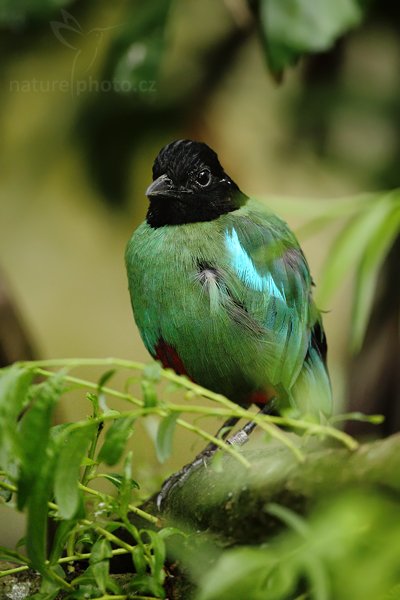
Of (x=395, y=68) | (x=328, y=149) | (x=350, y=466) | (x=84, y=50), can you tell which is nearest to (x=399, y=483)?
(x=350, y=466)

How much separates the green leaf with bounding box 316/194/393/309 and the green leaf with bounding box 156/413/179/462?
0.23 m

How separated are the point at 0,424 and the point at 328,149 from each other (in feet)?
10.6

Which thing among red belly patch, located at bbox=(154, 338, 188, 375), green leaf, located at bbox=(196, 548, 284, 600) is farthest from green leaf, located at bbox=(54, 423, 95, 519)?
red belly patch, located at bbox=(154, 338, 188, 375)

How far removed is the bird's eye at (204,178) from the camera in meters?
2.72

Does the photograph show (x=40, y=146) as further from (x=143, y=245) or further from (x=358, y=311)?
(x=358, y=311)

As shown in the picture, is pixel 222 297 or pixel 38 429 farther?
pixel 222 297

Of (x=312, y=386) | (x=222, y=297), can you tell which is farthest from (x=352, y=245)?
(x=312, y=386)

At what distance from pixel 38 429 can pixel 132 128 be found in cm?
353

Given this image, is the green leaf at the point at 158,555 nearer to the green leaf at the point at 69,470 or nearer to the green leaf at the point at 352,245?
the green leaf at the point at 69,470

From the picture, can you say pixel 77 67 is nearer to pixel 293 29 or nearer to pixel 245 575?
pixel 293 29

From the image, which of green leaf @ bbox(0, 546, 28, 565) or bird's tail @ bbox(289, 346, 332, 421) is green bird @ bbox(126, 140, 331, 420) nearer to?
bird's tail @ bbox(289, 346, 332, 421)

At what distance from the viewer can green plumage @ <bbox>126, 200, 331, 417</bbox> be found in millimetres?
2451

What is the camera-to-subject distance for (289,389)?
248 cm

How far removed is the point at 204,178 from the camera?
8.95ft
